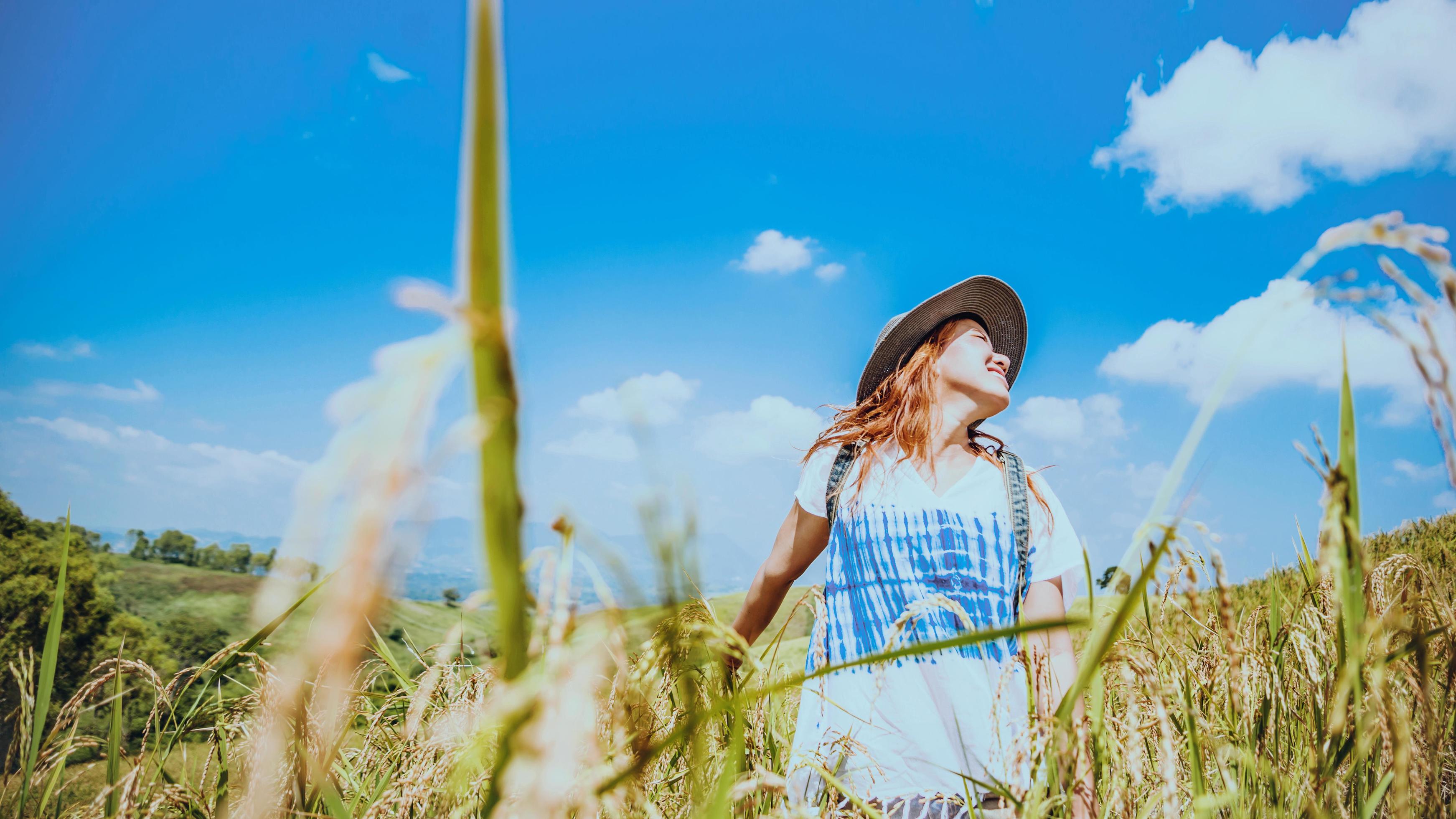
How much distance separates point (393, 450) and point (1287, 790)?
5.92 feet

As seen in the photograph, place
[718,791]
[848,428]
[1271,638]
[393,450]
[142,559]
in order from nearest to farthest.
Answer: [393,450] → [718,791] → [1271,638] → [848,428] → [142,559]

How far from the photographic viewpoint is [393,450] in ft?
0.75

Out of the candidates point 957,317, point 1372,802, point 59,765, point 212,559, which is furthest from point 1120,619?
point 212,559

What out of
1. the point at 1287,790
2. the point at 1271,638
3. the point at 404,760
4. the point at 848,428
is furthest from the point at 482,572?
the point at 848,428

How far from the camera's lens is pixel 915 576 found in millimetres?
2266

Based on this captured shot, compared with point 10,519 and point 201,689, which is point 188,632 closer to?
point 10,519

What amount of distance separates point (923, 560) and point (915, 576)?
64mm

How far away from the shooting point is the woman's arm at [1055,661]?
0.96 metres

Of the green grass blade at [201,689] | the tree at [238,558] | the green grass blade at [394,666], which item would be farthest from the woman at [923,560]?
the tree at [238,558]

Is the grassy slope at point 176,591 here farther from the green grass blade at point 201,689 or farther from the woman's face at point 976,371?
the woman's face at point 976,371

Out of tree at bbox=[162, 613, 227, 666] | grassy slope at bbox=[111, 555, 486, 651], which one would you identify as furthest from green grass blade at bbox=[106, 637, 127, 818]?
tree at bbox=[162, 613, 227, 666]

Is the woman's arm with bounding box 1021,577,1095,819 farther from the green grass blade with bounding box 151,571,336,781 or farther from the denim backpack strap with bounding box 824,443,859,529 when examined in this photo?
the green grass blade with bounding box 151,571,336,781

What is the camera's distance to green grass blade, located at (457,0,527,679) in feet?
0.68

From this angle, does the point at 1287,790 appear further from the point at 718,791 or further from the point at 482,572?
the point at 482,572
